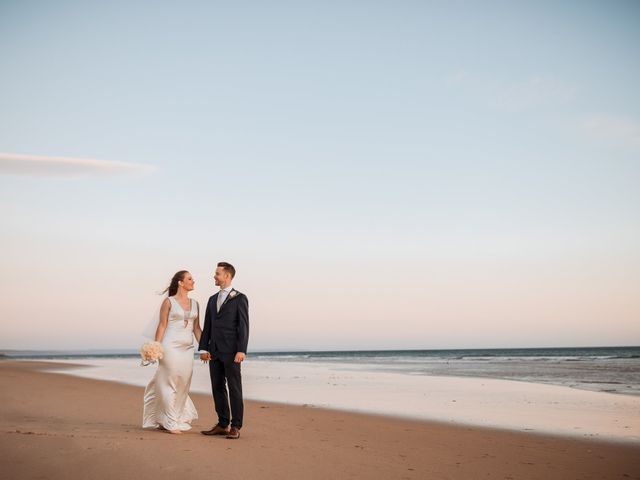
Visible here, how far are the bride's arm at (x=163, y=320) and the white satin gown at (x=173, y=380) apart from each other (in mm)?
43

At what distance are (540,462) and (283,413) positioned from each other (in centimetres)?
485

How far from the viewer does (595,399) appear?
495 inches

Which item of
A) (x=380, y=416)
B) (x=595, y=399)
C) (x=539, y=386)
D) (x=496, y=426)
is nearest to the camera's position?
(x=496, y=426)

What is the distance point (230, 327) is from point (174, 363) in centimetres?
82

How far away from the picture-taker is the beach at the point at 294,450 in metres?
5.07

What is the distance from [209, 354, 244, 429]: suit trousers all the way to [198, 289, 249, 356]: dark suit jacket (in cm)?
12

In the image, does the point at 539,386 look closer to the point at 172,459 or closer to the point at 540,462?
the point at 540,462

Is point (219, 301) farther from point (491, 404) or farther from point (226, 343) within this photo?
point (491, 404)

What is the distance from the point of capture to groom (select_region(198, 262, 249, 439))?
6.79 metres

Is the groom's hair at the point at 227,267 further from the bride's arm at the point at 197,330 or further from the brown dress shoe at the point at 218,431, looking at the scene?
the brown dress shoe at the point at 218,431

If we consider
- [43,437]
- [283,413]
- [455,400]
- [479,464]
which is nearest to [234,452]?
[43,437]

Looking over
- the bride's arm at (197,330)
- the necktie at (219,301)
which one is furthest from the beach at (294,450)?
the necktie at (219,301)

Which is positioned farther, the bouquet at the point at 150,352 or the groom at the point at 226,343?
the groom at the point at 226,343

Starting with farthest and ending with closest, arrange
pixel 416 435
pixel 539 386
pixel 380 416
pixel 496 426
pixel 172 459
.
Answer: pixel 539 386, pixel 380 416, pixel 496 426, pixel 416 435, pixel 172 459
